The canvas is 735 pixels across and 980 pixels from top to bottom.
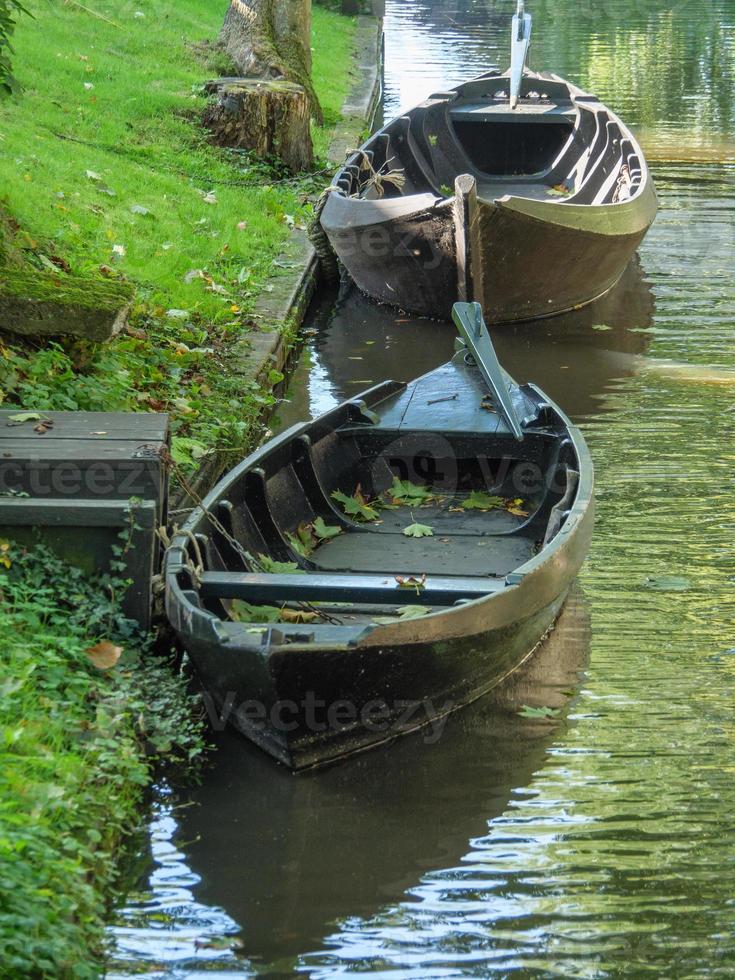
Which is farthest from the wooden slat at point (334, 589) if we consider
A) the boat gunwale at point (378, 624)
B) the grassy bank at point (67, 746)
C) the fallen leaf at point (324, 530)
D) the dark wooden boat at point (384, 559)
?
the fallen leaf at point (324, 530)

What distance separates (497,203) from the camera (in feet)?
37.8

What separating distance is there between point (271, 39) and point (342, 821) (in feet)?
45.9

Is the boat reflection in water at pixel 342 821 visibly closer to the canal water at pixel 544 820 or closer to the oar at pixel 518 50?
the canal water at pixel 544 820

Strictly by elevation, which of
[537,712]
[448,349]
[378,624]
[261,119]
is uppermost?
[261,119]

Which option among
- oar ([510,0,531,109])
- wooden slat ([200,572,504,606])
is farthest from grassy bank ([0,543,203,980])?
oar ([510,0,531,109])

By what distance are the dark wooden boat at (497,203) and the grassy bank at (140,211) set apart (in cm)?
96

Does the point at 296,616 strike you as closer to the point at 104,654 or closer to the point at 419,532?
the point at 104,654

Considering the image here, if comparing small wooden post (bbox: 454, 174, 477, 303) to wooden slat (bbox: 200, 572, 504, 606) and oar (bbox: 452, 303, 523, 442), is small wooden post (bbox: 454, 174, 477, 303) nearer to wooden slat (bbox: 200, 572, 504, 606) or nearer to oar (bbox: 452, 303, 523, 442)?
oar (bbox: 452, 303, 523, 442)

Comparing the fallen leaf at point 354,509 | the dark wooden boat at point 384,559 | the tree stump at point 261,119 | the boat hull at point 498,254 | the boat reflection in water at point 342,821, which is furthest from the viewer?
the tree stump at point 261,119

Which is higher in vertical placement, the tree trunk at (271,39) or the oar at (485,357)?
the tree trunk at (271,39)

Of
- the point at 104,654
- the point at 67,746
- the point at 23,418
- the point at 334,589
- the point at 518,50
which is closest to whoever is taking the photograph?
the point at 67,746

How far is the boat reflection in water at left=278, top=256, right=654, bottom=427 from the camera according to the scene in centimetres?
1105

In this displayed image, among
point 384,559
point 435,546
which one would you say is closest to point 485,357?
point 435,546

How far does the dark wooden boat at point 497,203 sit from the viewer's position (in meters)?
11.8
